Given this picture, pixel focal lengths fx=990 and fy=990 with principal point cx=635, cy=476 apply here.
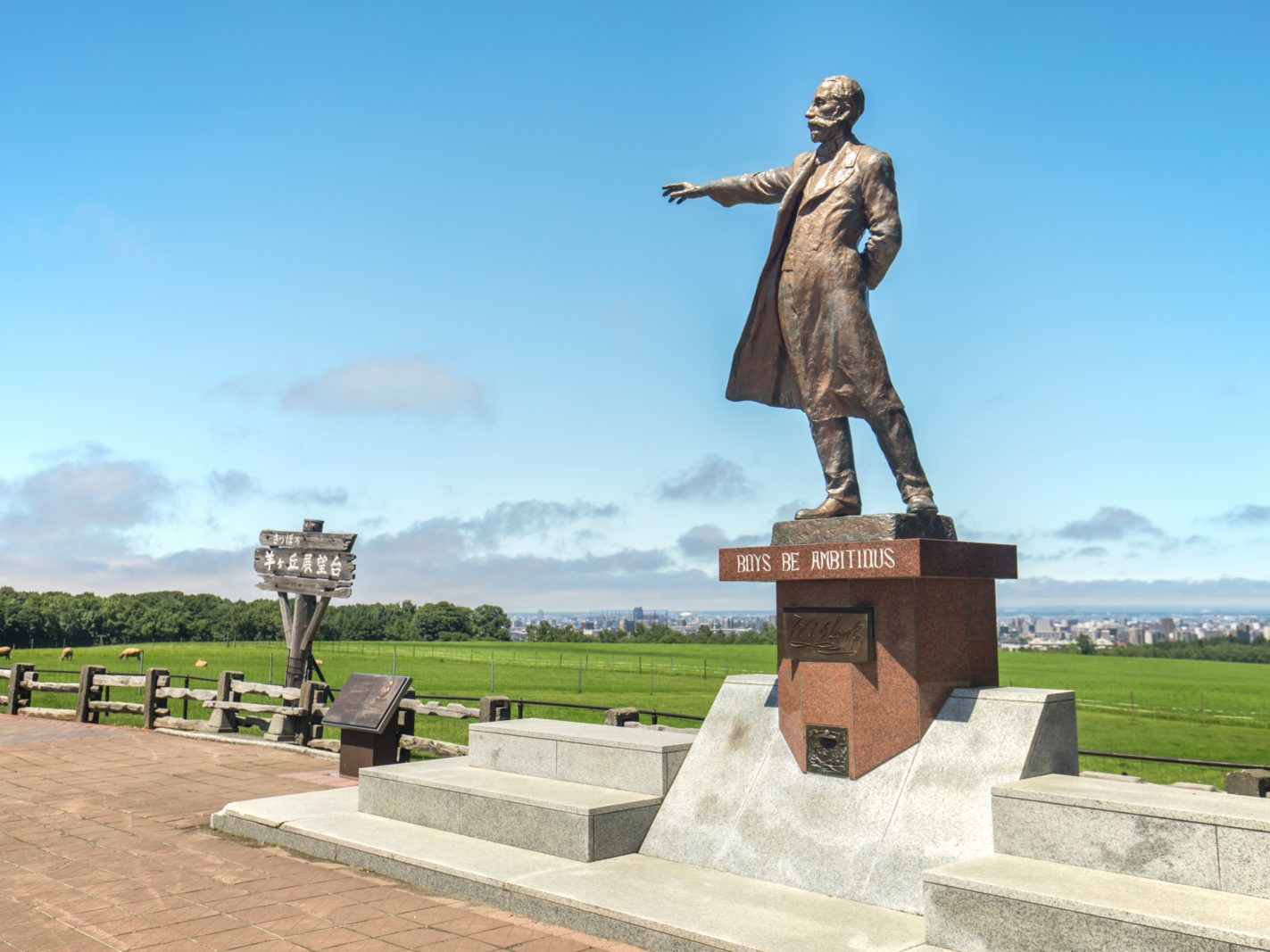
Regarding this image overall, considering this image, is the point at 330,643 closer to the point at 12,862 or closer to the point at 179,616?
the point at 179,616

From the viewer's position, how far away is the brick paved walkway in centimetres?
527


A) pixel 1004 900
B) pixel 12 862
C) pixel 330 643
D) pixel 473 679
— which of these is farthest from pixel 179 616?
pixel 1004 900

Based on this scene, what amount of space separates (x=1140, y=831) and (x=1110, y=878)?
0.27 meters

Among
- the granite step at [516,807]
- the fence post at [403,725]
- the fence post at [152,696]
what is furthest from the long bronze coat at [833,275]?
the fence post at [152,696]

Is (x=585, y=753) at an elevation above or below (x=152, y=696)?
above

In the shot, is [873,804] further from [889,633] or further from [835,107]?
[835,107]

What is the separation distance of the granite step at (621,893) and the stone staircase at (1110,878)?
356 millimetres

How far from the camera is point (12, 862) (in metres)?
7.00

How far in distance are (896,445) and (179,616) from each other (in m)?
68.7

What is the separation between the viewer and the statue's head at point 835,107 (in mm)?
7078

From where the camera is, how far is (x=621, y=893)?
5.55 metres
